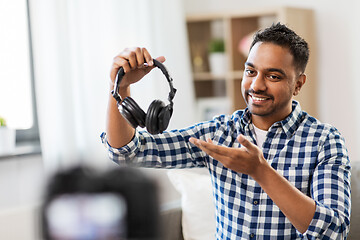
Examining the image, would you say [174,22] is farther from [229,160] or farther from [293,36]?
[229,160]

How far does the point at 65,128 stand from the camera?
249cm

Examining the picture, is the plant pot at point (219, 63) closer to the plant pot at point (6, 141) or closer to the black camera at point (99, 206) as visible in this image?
the plant pot at point (6, 141)

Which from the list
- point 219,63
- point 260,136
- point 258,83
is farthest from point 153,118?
point 219,63

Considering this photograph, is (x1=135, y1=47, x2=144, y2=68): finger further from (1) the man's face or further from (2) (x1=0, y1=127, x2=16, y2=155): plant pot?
(2) (x1=0, y1=127, x2=16, y2=155): plant pot

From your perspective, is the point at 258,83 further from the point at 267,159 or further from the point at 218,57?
the point at 218,57

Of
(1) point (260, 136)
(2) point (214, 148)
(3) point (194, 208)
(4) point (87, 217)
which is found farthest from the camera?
(3) point (194, 208)

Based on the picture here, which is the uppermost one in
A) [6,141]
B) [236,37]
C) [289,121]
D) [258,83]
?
[236,37]

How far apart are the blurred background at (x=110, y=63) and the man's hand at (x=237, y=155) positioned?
1.10 metres

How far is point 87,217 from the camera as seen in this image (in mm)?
322

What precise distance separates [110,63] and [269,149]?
1.46 m

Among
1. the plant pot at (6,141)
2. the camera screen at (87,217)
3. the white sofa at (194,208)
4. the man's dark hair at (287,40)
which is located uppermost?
the man's dark hair at (287,40)

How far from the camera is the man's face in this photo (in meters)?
1.29

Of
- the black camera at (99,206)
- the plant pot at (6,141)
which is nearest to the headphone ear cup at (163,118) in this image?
the black camera at (99,206)

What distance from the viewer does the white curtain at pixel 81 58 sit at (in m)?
2.42
